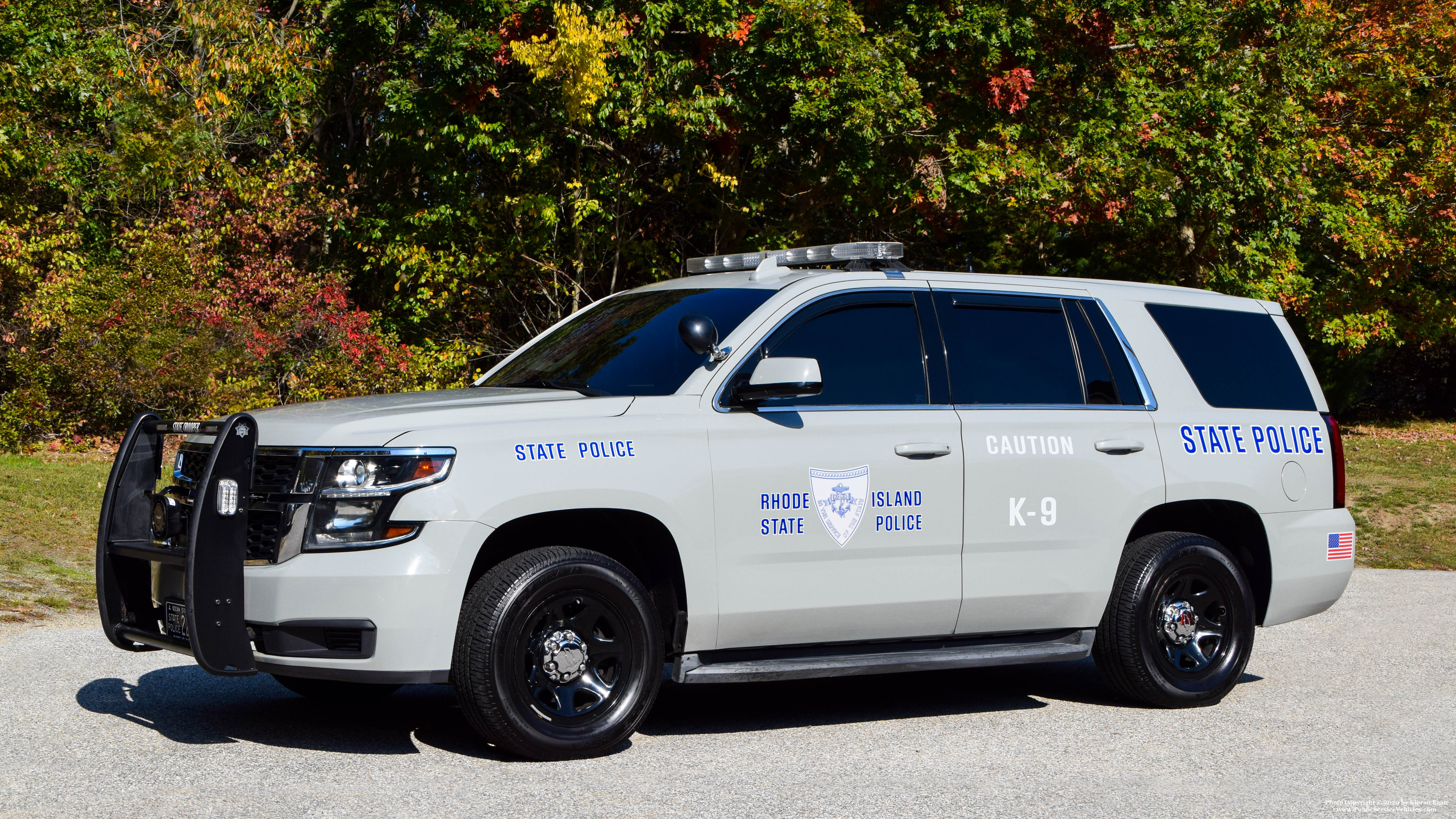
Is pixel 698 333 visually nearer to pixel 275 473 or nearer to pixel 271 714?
pixel 275 473

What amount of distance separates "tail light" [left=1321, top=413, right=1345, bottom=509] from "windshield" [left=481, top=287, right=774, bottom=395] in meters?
3.24

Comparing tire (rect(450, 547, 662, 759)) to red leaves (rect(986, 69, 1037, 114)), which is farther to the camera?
red leaves (rect(986, 69, 1037, 114))

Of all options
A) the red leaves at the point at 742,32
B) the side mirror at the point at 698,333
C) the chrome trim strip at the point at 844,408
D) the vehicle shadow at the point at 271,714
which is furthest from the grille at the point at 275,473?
the red leaves at the point at 742,32

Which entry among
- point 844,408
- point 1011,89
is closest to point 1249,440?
point 844,408

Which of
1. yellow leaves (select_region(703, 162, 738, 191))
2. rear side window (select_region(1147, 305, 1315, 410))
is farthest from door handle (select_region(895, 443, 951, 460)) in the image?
yellow leaves (select_region(703, 162, 738, 191))

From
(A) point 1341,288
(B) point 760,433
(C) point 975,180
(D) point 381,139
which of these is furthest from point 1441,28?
(B) point 760,433

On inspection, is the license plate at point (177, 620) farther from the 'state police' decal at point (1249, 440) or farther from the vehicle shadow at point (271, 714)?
the 'state police' decal at point (1249, 440)

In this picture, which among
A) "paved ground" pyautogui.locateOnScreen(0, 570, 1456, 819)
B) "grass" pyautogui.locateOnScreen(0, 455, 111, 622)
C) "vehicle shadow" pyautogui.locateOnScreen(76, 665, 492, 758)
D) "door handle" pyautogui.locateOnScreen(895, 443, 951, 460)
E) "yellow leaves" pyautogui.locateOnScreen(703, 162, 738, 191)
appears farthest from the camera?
"yellow leaves" pyautogui.locateOnScreen(703, 162, 738, 191)

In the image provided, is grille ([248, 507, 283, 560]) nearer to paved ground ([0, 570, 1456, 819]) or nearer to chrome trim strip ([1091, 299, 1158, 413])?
paved ground ([0, 570, 1456, 819])

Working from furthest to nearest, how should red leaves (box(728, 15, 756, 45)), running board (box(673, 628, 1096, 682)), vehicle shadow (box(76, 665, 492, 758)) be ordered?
1. red leaves (box(728, 15, 756, 45))
2. vehicle shadow (box(76, 665, 492, 758))
3. running board (box(673, 628, 1096, 682))

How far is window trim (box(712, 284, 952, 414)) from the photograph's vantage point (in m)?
6.09

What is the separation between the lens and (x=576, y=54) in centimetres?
1642

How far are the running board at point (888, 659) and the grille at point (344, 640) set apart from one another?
133cm

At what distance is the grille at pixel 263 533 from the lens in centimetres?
541
